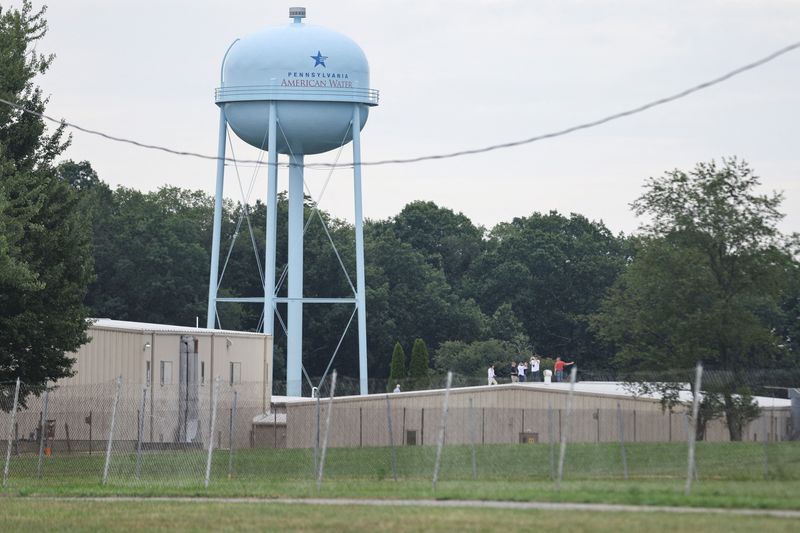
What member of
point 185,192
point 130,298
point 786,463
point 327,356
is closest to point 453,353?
point 327,356

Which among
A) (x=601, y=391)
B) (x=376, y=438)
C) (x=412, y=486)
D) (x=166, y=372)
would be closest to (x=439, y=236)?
(x=601, y=391)

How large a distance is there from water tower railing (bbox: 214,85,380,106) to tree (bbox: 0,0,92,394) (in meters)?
20.6

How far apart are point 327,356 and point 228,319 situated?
7474mm

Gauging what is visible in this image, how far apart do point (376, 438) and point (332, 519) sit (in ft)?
102

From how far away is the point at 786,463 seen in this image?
117ft

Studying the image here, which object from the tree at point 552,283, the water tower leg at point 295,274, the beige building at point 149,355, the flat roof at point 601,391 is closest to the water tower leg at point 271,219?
the water tower leg at point 295,274

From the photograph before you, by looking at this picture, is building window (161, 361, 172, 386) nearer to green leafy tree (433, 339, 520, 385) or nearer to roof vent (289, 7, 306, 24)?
roof vent (289, 7, 306, 24)

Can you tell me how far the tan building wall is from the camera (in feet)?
175

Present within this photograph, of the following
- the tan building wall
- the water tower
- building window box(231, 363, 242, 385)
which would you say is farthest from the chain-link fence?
the water tower

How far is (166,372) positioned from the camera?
57.0 m

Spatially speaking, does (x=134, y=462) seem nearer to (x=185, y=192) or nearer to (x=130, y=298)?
(x=130, y=298)

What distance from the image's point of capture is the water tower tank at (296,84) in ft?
225

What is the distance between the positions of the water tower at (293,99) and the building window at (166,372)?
1120cm

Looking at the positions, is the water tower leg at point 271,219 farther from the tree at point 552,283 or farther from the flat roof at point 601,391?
the tree at point 552,283
